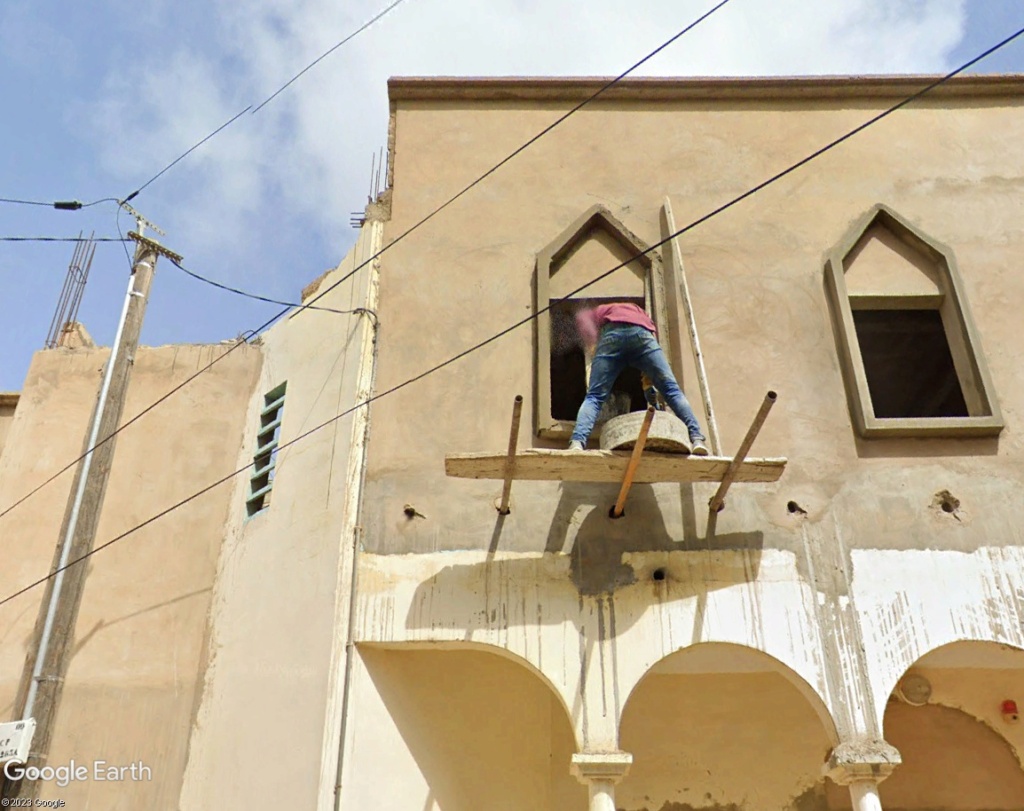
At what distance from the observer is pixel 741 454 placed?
731 centimetres

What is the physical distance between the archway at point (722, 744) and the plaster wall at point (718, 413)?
1.61 metres

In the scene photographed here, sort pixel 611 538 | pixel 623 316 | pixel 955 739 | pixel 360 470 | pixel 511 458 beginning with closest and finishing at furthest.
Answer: pixel 511 458
pixel 611 538
pixel 623 316
pixel 360 470
pixel 955 739

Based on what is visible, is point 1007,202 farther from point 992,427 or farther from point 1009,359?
point 992,427

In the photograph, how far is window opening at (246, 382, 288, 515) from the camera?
928cm

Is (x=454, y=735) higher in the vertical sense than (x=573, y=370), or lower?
lower

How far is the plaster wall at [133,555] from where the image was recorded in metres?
8.84

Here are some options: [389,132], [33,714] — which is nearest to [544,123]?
[389,132]

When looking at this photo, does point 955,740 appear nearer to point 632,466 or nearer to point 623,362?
point 632,466

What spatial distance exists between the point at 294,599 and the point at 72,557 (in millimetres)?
1855

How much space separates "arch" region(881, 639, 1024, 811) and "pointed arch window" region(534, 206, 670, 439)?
386 centimetres

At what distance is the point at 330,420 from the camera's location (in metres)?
8.71

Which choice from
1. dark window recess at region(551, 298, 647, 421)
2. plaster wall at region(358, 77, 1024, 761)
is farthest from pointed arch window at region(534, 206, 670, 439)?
plaster wall at region(358, 77, 1024, 761)

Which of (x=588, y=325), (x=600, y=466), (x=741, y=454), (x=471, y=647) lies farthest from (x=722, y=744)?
(x=588, y=325)

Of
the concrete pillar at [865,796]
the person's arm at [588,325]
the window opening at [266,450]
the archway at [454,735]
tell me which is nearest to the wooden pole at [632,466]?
the archway at [454,735]
